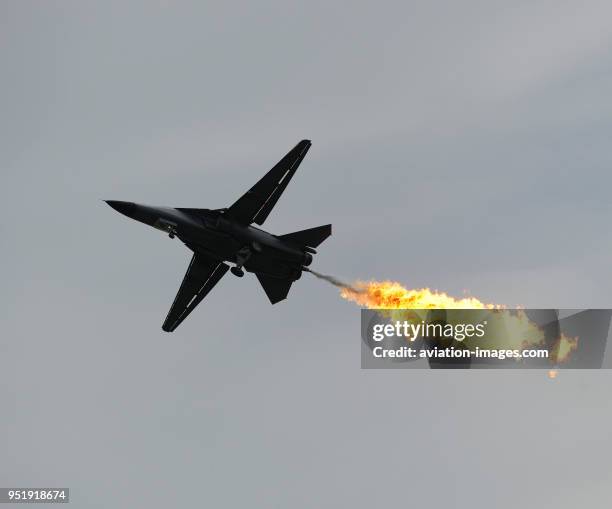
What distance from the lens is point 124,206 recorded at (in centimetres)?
9694

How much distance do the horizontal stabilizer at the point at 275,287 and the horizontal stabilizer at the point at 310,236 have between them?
4.04 metres

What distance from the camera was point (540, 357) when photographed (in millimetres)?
109438

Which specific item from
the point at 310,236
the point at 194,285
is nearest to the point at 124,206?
the point at 194,285

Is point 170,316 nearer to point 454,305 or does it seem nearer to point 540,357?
point 454,305

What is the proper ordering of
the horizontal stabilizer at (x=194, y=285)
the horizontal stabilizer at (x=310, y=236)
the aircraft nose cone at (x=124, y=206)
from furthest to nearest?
the horizontal stabilizer at (x=194, y=285) → the horizontal stabilizer at (x=310, y=236) → the aircraft nose cone at (x=124, y=206)

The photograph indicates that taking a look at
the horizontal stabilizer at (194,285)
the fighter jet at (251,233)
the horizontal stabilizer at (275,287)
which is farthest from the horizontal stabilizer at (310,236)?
the horizontal stabilizer at (194,285)

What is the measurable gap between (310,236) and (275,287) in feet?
19.8

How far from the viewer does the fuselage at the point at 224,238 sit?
9794 centimetres

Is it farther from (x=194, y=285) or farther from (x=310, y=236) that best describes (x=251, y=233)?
(x=194, y=285)

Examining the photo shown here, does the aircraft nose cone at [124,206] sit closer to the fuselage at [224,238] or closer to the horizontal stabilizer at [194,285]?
the fuselage at [224,238]

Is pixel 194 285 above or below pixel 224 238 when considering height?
below

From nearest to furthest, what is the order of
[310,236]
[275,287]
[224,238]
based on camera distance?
[224,238]
[310,236]
[275,287]

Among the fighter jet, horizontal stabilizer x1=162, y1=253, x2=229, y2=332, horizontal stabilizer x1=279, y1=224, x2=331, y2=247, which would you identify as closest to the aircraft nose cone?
the fighter jet

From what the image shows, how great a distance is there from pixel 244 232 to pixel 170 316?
1355cm
